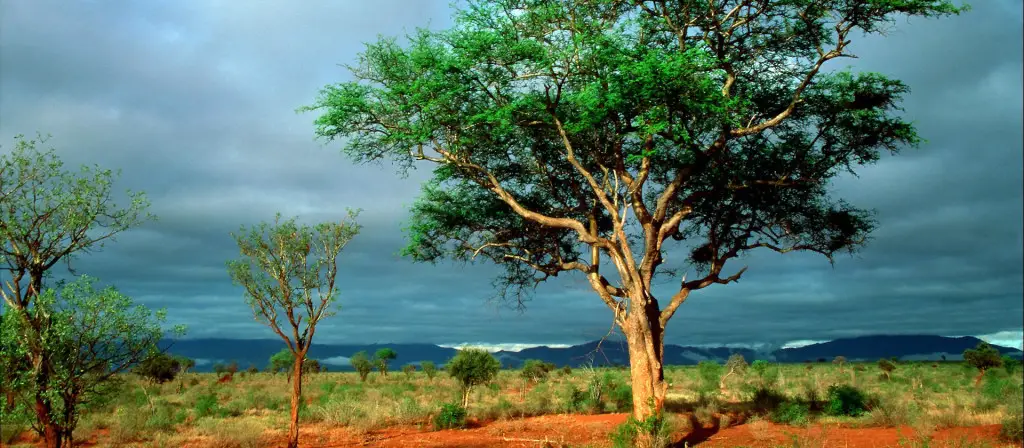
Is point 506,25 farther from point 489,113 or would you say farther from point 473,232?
point 473,232

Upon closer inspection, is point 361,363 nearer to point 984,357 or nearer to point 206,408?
point 206,408

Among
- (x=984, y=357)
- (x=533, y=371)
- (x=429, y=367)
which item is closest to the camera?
(x=984, y=357)

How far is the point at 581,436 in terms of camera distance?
19781mm

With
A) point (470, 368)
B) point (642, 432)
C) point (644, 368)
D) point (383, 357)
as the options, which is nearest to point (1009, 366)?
point (470, 368)

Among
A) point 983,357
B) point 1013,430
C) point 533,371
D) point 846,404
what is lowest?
point 1013,430

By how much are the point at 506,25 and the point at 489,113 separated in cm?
235

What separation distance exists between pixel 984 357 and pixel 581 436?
4355 centimetres

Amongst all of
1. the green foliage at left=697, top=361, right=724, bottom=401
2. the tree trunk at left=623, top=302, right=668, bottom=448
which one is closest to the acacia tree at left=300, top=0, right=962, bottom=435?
the tree trunk at left=623, top=302, right=668, bottom=448

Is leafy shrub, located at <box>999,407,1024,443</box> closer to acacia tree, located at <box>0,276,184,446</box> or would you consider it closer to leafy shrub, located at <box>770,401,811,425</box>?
leafy shrub, located at <box>770,401,811,425</box>

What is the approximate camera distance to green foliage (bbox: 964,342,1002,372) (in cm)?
4906

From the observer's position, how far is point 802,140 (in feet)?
66.2

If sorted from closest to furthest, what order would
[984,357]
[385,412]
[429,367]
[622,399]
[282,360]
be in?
[385,412], [622,399], [984,357], [429,367], [282,360]

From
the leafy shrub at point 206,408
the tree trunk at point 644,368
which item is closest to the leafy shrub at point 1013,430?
the tree trunk at point 644,368

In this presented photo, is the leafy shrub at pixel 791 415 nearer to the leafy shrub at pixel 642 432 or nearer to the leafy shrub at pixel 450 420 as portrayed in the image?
the leafy shrub at pixel 642 432
